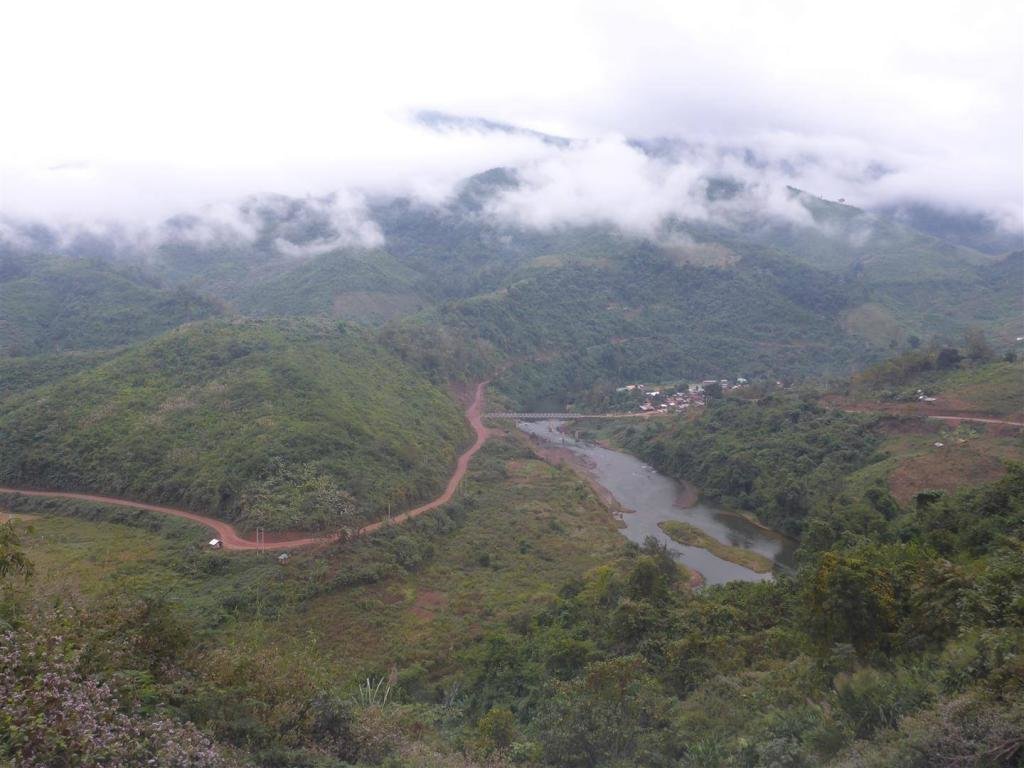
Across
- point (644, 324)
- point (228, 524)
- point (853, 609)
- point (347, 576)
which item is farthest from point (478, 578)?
point (644, 324)

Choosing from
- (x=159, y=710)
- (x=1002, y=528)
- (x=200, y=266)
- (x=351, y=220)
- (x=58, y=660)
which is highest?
(x=58, y=660)

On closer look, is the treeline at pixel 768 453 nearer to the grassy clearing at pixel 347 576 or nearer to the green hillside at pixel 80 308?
the grassy clearing at pixel 347 576

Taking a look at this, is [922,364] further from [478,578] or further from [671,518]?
[478,578]

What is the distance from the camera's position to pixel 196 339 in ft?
210

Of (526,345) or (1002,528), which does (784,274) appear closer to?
(526,345)

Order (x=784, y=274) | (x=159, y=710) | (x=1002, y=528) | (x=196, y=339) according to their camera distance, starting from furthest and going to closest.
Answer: (x=784, y=274)
(x=196, y=339)
(x=1002, y=528)
(x=159, y=710)

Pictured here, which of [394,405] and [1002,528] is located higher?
[1002,528]

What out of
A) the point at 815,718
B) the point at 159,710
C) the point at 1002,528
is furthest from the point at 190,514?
the point at 1002,528

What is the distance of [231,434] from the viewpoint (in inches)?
1876

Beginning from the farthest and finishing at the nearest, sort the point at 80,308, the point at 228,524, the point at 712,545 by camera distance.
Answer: the point at 80,308 → the point at 712,545 → the point at 228,524

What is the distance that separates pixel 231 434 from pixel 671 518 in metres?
35.7

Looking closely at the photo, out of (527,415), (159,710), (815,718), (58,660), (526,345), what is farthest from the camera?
(526,345)

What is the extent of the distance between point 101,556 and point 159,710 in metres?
29.0

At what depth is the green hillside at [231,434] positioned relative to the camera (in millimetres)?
42969
